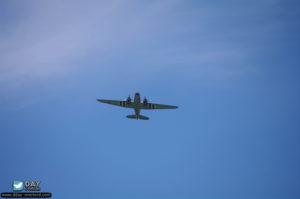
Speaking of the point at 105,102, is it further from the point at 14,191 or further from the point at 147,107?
the point at 14,191

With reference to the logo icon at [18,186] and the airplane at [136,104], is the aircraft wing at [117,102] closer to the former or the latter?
the airplane at [136,104]

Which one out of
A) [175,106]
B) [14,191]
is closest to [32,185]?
[14,191]

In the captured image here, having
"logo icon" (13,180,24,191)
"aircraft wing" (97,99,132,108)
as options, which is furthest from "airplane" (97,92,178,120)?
"logo icon" (13,180,24,191)

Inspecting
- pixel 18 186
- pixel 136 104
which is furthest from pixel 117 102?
pixel 18 186

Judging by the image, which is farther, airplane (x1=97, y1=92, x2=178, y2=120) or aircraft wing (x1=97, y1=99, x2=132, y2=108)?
aircraft wing (x1=97, y1=99, x2=132, y2=108)

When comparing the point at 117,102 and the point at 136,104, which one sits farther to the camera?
the point at 117,102

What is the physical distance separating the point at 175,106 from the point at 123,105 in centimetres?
1464

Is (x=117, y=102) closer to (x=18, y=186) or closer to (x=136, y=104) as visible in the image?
(x=136, y=104)

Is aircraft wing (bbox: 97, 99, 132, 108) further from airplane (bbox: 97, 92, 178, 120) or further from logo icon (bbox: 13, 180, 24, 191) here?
logo icon (bbox: 13, 180, 24, 191)

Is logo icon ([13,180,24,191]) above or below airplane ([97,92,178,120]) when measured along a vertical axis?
below

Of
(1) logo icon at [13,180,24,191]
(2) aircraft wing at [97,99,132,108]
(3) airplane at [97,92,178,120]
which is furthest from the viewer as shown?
(2) aircraft wing at [97,99,132,108]

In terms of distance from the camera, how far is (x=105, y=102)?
90.4 meters

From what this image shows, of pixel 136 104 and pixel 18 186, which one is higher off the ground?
pixel 136 104

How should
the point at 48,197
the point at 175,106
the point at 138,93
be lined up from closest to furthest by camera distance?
1. the point at 48,197
2. the point at 138,93
3. the point at 175,106
